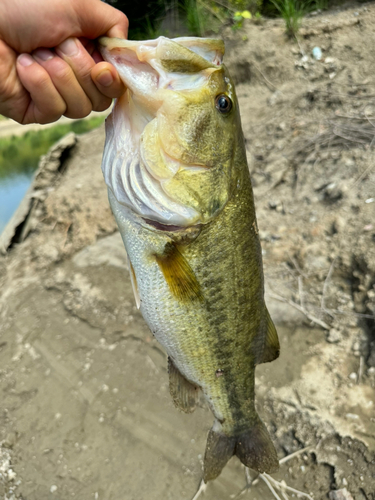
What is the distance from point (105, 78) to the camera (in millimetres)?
1147

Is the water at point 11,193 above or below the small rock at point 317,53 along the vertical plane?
above

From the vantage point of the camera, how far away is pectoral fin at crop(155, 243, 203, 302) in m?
1.35

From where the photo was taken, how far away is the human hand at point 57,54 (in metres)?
1.17

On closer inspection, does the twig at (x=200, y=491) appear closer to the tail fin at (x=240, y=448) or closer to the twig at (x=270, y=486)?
the twig at (x=270, y=486)

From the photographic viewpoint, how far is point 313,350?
2873 mm

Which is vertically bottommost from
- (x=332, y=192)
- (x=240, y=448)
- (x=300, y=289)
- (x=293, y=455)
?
(x=293, y=455)

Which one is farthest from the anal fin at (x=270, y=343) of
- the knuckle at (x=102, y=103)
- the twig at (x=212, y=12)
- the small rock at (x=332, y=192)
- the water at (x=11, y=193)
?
the twig at (x=212, y=12)

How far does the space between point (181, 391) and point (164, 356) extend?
5.43 feet

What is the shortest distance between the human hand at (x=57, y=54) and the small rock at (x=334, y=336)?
247cm

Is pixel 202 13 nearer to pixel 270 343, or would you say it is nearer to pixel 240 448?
pixel 270 343

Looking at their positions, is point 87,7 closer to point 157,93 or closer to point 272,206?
point 157,93

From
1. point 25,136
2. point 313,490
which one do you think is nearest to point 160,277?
point 313,490

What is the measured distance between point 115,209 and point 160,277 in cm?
33

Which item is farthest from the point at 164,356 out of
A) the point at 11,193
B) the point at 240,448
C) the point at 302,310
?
the point at 11,193
